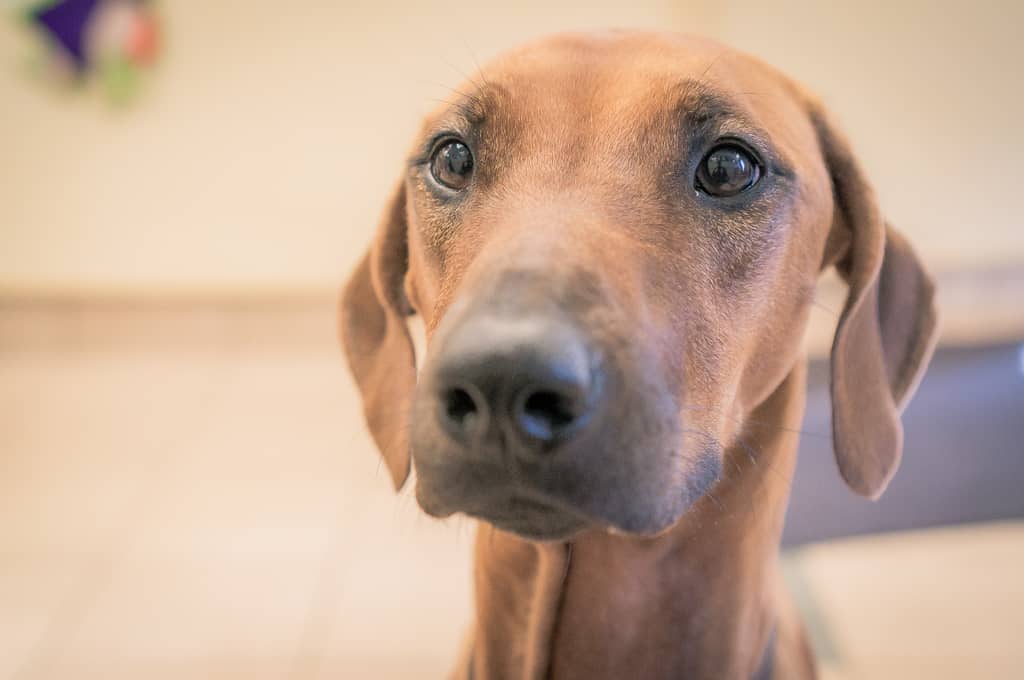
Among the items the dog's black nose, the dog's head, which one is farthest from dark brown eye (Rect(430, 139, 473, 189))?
the dog's black nose

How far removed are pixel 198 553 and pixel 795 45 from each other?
308 cm

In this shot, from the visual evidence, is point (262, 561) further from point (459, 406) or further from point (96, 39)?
point (96, 39)

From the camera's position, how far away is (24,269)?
3953 millimetres

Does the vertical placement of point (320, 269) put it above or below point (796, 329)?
below

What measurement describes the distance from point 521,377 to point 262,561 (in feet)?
7.13

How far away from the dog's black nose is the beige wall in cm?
268

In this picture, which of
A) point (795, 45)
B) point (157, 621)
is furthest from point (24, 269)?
point (795, 45)

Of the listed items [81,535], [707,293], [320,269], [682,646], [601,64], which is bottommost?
[81,535]

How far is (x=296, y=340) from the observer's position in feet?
13.5

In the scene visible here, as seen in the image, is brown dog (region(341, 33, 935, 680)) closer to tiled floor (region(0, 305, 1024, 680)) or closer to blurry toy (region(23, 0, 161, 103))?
tiled floor (region(0, 305, 1024, 680))

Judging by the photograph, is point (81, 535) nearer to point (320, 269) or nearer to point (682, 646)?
point (320, 269)

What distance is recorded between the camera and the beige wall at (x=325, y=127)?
3285mm

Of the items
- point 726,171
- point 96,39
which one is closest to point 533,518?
point 726,171

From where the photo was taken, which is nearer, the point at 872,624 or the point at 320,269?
the point at 872,624
